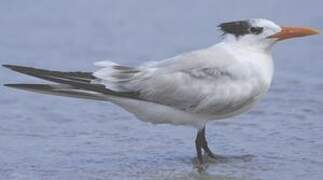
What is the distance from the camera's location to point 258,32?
267 inches

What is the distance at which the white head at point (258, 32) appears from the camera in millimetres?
6754

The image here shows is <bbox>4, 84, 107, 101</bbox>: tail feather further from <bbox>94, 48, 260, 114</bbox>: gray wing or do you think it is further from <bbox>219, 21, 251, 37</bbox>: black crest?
<bbox>219, 21, 251, 37</bbox>: black crest

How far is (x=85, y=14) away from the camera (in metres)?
10.4

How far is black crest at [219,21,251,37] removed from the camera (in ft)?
22.2

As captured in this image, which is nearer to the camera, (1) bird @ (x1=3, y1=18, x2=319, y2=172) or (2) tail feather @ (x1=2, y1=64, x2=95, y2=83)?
(2) tail feather @ (x1=2, y1=64, x2=95, y2=83)

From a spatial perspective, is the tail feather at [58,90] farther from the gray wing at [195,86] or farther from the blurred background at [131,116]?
the blurred background at [131,116]

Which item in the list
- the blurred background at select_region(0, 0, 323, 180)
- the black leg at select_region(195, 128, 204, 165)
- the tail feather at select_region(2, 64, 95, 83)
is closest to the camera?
the tail feather at select_region(2, 64, 95, 83)

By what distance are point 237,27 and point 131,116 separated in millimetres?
1185

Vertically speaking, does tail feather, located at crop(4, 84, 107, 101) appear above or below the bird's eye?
below

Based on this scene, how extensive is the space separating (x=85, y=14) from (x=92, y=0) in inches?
17.5

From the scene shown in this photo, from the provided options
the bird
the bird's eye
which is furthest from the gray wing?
the bird's eye

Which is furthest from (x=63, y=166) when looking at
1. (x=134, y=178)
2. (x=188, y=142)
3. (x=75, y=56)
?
(x=75, y=56)

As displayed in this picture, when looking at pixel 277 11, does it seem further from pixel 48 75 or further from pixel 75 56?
pixel 48 75

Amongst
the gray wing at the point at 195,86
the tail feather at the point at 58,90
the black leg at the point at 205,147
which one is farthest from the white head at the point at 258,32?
the tail feather at the point at 58,90
